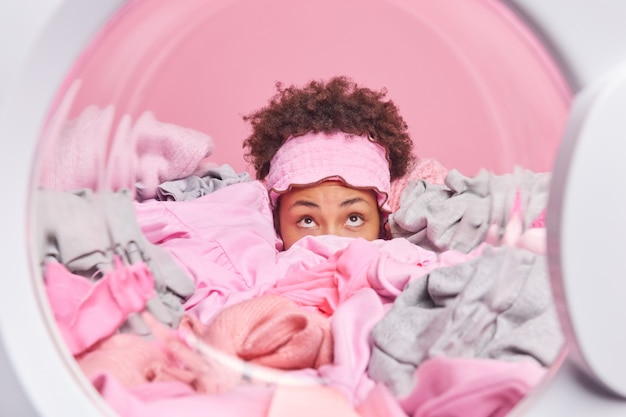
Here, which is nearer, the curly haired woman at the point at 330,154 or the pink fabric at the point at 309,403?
the pink fabric at the point at 309,403

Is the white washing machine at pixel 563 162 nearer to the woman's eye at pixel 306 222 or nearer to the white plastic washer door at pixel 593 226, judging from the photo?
the white plastic washer door at pixel 593 226

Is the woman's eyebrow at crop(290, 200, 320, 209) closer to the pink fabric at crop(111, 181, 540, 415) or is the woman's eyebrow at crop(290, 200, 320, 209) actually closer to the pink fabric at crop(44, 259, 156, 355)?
the pink fabric at crop(111, 181, 540, 415)

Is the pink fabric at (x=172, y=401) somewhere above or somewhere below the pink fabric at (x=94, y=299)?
below

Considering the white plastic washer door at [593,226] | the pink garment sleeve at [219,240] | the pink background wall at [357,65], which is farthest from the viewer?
the pink garment sleeve at [219,240]

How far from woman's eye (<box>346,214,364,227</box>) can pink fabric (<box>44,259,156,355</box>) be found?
55cm

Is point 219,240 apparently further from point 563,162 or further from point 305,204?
point 563,162

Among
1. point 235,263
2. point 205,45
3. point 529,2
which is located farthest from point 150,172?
point 529,2

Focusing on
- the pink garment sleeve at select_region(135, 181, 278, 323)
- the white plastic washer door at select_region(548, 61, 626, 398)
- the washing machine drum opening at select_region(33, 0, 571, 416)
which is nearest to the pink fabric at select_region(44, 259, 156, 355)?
the washing machine drum opening at select_region(33, 0, 571, 416)

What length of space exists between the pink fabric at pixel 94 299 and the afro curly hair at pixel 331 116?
591mm

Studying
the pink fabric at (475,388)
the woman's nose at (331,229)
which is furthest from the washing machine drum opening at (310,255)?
the woman's nose at (331,229)

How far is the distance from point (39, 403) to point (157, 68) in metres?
0.40

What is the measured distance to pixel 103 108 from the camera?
0.62 metres

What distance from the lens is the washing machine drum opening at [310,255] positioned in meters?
0.54

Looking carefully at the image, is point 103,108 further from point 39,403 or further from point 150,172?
point 150,172
